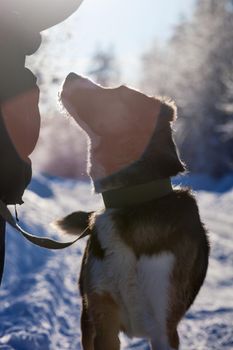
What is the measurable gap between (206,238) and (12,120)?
119cm

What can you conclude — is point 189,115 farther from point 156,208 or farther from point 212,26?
point 156,208

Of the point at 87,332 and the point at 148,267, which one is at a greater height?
the point at 148,267

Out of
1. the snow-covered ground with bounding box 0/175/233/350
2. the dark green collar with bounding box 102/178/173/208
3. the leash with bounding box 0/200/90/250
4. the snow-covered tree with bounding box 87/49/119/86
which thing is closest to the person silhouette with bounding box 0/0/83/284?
the leash with bounding box 0/200/90/250

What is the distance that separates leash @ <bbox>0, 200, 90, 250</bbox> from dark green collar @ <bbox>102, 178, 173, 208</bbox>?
29 cm

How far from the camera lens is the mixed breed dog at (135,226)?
312 cm

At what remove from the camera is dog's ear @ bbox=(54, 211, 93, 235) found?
12.3 ft

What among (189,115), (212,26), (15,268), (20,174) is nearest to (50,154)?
(189,115)

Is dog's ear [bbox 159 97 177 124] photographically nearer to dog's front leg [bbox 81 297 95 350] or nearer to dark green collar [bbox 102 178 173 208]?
dark green collar [bbox 102 178 173 208]

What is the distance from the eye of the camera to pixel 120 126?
10.7 ft

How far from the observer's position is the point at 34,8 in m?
3.11

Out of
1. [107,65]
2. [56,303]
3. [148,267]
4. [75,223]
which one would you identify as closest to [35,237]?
[75,223]

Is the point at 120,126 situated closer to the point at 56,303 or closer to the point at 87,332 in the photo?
the point at 87,332

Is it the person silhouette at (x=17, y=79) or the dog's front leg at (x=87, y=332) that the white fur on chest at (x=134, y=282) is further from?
the person silhouette at (x=17, y=79)

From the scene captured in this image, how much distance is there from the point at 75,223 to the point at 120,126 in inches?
31.1
